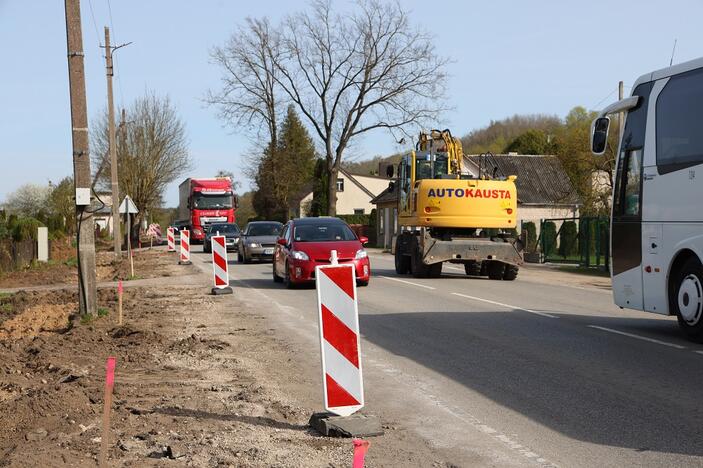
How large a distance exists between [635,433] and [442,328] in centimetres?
631

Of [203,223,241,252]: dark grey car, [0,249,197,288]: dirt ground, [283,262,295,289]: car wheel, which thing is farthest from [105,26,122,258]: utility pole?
[283,262,295,289]: car wheel

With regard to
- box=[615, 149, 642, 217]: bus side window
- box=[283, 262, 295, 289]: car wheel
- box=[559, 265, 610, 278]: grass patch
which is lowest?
box=[559, 265, 610, 278]: grass patch

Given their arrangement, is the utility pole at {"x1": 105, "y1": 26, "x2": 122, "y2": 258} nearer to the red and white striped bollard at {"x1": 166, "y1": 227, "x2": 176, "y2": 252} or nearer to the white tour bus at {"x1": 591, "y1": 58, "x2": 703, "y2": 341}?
the red and white striped bollard at {"x1": 166, "y1": 227, "x2": 176, "y2": 252}

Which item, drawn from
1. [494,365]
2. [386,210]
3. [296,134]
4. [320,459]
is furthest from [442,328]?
[296,134]

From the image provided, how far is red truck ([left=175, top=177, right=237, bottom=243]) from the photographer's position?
54656mm

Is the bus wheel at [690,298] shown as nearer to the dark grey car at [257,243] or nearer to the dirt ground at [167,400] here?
the dirt ground at [167,400]

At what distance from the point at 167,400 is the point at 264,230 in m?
26.8

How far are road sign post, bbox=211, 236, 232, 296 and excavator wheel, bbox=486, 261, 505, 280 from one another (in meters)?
8.05

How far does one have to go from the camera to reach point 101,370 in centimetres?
930

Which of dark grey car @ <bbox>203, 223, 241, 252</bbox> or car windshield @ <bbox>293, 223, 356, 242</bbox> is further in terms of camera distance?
dark grey car @ <bbox>203, 223, 241, 252</bbox>

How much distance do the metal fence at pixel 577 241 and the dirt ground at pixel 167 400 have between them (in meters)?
18.0

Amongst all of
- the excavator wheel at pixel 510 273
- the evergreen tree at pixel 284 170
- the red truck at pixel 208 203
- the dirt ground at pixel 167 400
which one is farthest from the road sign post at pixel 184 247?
the evergreen tree at pixel 284 170

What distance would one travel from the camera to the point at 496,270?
24.2 meters

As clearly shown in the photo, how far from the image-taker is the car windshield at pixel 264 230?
34125mm
